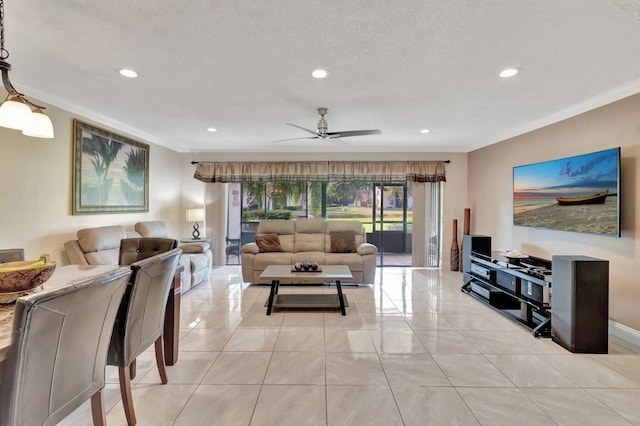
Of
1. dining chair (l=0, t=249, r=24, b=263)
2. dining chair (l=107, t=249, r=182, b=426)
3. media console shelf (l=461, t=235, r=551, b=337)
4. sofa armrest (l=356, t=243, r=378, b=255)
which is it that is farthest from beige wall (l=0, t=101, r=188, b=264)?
media console shelf (l=461, t=235, r=551, b=337)

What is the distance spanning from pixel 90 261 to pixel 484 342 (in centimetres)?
428

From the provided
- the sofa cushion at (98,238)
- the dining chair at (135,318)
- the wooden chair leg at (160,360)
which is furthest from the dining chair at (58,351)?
the sofa cushion at (98,238)

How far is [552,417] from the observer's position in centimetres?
182

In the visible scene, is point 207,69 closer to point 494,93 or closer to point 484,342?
point 494,93

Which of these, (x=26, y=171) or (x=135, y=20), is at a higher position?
(x=135, y=20)

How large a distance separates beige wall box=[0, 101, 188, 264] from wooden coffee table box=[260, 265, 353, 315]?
2.37 m

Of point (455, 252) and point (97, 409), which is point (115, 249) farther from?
point (455, 252)

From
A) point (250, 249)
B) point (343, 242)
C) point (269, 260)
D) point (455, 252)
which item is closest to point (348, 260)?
point (343, 242)

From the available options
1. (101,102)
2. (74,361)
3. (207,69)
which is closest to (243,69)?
(207,69)

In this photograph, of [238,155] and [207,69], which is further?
[238,155]

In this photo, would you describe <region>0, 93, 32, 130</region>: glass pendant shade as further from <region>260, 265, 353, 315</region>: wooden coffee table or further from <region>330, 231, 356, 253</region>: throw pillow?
<region>330, 231, 356, 253</region>: throw pillow

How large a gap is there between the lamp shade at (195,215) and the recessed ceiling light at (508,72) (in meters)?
5.26

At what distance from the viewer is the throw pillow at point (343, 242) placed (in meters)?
5.28

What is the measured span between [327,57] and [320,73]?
28 cm
